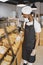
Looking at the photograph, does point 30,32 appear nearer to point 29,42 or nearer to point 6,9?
point 29,42

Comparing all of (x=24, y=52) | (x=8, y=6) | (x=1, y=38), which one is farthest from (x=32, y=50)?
(x=8, y=6)

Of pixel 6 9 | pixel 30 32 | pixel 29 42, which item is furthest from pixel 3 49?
pixel 6 9

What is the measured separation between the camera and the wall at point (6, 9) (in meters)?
11.2

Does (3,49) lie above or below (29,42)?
below

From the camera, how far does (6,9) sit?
11852 millimetres

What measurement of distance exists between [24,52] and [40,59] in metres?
2.11

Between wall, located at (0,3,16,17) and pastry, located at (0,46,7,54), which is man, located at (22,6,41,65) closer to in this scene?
pastry, located at (0,46,7,54)

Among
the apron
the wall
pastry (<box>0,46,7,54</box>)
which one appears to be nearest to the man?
the apron

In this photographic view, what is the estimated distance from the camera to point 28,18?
359 cm

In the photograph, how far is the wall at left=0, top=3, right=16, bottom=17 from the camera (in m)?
11.2

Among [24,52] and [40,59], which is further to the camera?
[40,59]

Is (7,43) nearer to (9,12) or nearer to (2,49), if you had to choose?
(2,49)

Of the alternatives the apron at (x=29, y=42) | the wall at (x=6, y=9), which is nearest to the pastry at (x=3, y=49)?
the apron at (x=29, y=42)

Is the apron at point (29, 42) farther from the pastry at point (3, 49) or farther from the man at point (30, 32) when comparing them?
the pastry at point (3, 49)
